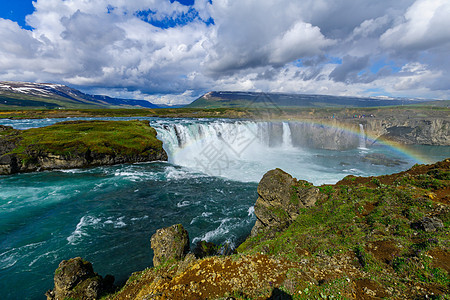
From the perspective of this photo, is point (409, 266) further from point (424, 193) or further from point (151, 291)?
point (151, 291)

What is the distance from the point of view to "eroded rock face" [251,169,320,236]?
15.1 m

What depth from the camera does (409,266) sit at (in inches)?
300

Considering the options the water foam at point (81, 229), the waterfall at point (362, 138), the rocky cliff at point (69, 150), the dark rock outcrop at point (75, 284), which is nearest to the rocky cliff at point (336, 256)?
the dark rock outcrop at point (75, 284)

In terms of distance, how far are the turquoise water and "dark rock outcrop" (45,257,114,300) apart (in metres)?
3.81

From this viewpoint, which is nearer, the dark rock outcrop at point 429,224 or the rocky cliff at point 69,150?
the dark rock outcrop at point 429,224

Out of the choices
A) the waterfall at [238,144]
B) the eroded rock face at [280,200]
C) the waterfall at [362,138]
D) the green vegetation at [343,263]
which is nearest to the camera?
the green vegetation at [343,263]

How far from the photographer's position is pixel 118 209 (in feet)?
80.2

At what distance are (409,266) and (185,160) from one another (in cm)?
4556

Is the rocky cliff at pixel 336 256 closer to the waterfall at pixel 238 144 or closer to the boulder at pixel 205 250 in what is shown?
the boulder at pixel 205 250

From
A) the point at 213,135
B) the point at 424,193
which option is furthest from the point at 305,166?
the point at 424,193

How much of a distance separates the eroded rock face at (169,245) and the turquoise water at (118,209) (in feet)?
13.4

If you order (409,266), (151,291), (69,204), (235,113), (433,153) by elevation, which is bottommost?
(433,153)

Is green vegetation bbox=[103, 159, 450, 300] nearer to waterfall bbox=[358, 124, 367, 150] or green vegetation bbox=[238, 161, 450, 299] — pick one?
green vegetation bbox=[238, 161, 450, 299]

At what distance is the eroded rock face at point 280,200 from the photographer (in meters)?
15.1
